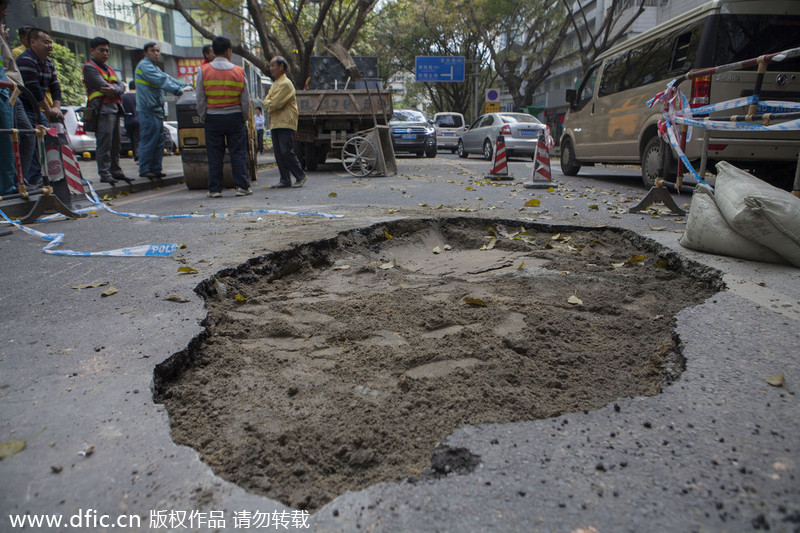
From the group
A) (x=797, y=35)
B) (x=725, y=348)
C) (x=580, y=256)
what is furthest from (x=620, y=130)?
(x=725, y=348)

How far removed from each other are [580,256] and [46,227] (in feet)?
15.7

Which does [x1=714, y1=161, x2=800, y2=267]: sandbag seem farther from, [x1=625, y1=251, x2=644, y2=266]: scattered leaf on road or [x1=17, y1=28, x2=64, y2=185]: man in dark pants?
[x1=17, y1=28, x2=64, y2=185]: man in dark pants

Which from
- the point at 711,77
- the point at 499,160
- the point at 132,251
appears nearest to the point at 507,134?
the point at 499,160

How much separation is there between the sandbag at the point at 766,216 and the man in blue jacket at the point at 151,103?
763 cm

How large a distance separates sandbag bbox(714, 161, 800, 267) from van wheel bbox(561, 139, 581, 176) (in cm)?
766

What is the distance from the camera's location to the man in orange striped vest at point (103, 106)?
7.90m

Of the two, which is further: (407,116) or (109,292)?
(407,116)

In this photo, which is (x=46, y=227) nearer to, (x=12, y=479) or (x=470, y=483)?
(x=12, y=479)

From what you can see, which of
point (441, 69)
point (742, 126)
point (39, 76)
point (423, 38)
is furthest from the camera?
point (423, 38)

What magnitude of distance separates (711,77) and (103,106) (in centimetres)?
794

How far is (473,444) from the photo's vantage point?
1.61 metres

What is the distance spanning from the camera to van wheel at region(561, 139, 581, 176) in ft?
36.0

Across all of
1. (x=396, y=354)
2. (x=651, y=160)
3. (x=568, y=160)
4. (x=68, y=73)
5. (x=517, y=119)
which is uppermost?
(x=68, y=73)

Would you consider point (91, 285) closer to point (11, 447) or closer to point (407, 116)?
point (11, 447)
